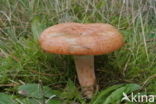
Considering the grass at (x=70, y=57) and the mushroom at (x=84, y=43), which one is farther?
the grass at (x=70, y=57)

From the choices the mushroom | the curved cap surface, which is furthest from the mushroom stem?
the curved cap surface

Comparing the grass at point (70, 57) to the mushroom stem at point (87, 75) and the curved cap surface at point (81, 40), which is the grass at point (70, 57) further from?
the curved cap surface at point (81, 40)

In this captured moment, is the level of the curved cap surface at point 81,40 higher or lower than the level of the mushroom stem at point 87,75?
higher

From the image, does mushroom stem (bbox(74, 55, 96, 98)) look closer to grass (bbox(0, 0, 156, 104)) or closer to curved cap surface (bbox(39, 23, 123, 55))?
grass (bbox(0, 0, 156, 104))

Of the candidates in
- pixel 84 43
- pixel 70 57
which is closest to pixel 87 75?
pixel 70 57

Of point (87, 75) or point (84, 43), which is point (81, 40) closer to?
point (84, 43)

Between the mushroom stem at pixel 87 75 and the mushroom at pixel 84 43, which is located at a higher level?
the mushroom at pixel 84 43

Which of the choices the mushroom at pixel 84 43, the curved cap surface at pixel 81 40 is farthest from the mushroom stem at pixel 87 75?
the curved cap surface at pixel 81 40
